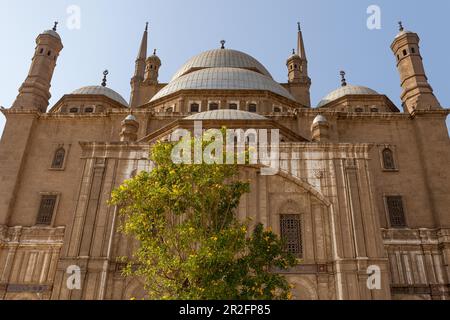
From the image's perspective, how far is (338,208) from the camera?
14.3 metres

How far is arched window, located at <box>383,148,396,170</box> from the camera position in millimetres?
19633

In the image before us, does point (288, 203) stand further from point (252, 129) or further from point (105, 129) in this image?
point (105, 129)

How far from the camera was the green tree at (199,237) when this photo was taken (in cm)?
828

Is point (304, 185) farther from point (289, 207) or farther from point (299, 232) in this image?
point (299, 232)

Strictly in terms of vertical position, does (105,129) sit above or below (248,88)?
below

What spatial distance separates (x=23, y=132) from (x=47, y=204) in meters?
4.42

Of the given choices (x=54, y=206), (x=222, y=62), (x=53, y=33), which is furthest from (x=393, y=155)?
(x=53, y=33)

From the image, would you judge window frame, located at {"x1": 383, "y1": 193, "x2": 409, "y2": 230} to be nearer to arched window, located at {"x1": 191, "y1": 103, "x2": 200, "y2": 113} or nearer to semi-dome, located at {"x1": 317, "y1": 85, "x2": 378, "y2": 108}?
semi-dome, located at {"x1": 317, "y1": 85, "x2": 378, "y2": 108}

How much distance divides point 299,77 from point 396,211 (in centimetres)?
1435

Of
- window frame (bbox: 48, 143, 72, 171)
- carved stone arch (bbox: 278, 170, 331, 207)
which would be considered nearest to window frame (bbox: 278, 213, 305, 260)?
carved stone arch (bbox: 278, 170, 331, 207)

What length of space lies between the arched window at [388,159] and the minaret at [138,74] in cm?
1637

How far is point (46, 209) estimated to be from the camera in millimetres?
18953
